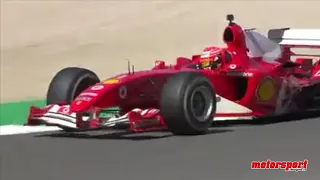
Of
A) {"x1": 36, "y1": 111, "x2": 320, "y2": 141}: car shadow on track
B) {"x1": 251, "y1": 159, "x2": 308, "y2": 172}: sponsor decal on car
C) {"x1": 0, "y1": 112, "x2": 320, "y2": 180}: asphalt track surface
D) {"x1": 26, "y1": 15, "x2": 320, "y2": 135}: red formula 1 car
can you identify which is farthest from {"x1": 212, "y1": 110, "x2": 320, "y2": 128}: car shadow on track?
{"x1": 251, "y1": 159, "x2": 308, "y2": 172}: sponsor decal on car

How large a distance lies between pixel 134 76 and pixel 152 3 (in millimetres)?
17659

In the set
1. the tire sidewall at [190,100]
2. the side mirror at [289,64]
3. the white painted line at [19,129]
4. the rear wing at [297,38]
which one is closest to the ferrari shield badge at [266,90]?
the side mirror at [289,64]

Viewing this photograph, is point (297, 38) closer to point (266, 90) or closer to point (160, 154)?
→ point (266, 90)

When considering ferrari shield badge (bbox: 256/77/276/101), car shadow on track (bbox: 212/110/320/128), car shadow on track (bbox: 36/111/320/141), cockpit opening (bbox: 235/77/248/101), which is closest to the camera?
car shadow on track (bbox: 36/111/320/141)

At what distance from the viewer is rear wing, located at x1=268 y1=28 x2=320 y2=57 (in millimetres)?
12828

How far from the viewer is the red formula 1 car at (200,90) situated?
9.60 meters

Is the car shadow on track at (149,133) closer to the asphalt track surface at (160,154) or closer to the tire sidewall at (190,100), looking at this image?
the asphalt track surface at (160,154)

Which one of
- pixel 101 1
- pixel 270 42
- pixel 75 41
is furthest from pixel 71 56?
pixel 270 42

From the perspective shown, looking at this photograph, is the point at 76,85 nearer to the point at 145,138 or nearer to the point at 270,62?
the point at 145,138

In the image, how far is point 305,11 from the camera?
2661 centimetres

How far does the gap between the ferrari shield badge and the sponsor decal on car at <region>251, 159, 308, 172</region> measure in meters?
3.99

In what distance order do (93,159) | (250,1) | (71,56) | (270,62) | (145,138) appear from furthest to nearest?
1. (250,1)
2. (71,56)
3. (270,62)
4. (145,138)
5. (93,159)

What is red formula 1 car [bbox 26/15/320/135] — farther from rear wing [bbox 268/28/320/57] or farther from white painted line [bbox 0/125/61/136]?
white painted line [bbox 0/125/61/136]

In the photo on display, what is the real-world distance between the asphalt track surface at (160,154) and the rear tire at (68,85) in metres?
0.58
